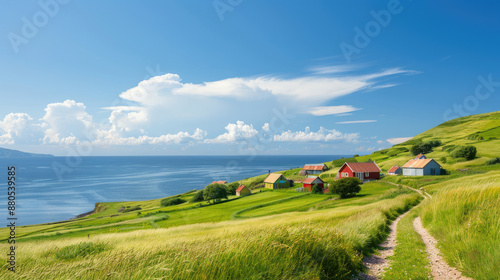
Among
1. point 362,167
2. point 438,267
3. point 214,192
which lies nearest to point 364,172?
point 362,167

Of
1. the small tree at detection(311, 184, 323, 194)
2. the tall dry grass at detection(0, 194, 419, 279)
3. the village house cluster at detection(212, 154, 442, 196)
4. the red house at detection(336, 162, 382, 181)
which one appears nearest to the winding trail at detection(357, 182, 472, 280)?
the tall dry grass at detection(0, 194, 419, 279)

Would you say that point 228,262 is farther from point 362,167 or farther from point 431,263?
point 362,167

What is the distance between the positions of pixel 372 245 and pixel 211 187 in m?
63.6

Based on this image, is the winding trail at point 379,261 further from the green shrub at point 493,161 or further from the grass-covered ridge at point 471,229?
the green shrub at point 493,161

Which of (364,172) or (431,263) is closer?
(431,263)

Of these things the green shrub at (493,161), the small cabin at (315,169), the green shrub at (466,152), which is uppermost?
the green shrub at (466,152)

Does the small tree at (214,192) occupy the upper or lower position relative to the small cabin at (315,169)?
lower

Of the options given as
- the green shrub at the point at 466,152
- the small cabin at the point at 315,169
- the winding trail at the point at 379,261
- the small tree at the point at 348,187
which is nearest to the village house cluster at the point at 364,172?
the green shrub at the point at 466,152

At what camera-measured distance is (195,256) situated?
501 cm

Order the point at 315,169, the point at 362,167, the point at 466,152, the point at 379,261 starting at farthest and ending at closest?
1. the point at 315,169
2. the point at 362,167
3. the point at 466,152
4. the point at 379,261

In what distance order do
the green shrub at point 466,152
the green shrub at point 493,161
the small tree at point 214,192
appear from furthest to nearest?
the green shrub at point 466,152 → the small tree at point 214,192 → the green shrub at point 493,161

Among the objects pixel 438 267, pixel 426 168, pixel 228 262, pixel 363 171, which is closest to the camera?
pixel 228 262

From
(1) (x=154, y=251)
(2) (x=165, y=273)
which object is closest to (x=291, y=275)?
(2) (x=165, y=273)

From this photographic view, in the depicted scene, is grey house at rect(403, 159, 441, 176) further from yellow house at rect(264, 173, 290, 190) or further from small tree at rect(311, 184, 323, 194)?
yellow house at rect(264, 173, 290, 190)
